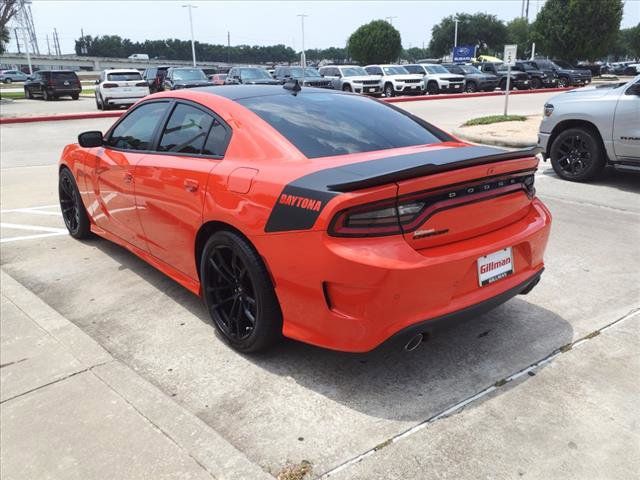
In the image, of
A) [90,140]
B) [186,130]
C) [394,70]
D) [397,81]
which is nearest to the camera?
[186,130]

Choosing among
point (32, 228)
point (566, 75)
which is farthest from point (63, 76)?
point (32, 228)

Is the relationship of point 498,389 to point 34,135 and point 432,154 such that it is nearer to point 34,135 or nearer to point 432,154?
point 432,154

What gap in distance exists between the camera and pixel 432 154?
3129 millimetres

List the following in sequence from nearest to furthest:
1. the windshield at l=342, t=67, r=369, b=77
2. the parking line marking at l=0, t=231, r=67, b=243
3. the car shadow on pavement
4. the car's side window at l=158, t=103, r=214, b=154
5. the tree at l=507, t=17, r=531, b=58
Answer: the car shadow on pavement < the car's side window at l=158, t=103, r=214, b=154 < the parking line marking at l=0, t=231, r=67, b=243 < the windshield at l=342, t=67, r=369, b=77 < the tree at l=507, t=17, r=531, b=58

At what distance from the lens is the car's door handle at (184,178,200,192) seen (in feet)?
11.3

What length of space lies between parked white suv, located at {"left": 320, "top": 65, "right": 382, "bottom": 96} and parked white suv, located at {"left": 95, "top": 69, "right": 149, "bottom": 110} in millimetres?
9267

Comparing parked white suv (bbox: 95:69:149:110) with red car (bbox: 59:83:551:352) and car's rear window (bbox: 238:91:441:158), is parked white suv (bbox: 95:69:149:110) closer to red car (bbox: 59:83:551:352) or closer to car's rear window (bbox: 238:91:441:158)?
red car (bbox: 59:83:551:352)

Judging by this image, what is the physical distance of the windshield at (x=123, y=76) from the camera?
77.9 ft

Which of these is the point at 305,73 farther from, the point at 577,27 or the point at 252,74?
the point at 577,27

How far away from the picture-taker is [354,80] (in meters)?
28.1

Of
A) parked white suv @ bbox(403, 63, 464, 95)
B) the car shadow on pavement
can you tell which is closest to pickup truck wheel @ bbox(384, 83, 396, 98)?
parked white suv @ bbox(403, 63, 464, 95)

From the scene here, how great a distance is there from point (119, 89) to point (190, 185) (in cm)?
2191

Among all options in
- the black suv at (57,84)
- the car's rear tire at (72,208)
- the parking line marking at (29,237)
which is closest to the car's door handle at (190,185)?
the car's rear tire at (72,208)

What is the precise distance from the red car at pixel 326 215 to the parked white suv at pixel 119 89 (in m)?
20.9
